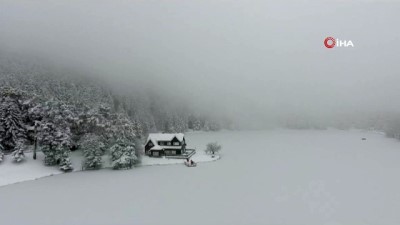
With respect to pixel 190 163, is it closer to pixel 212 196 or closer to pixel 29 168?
pixel 212 196

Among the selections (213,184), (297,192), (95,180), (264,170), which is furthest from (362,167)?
(95,180)

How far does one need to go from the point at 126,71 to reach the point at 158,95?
32.4 meters

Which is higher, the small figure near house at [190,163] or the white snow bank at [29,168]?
the white snow bank at [29,168]

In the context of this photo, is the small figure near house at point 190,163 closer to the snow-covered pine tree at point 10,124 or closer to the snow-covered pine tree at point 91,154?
the snow-covered pine tree at point 91,154

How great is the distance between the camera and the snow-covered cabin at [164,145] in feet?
209

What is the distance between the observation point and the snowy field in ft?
95.0

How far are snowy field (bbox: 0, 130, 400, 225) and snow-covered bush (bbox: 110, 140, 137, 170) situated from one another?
1.90 m

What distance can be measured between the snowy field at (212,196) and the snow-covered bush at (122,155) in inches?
75.0

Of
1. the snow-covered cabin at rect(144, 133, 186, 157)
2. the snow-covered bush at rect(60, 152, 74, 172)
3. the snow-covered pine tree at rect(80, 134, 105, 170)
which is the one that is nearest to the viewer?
the snow-covered bush at rect(60, 152, 74, 172)

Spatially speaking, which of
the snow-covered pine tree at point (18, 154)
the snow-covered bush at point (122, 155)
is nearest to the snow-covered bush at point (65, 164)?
the snow-covered pine tree at point (18, 154)

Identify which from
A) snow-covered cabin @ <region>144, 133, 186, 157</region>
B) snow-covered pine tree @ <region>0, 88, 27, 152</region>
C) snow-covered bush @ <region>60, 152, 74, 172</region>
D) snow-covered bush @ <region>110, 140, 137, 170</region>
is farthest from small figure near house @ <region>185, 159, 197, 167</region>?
snow-covered pine tree @ <region>0, 88, 27, 152</region>

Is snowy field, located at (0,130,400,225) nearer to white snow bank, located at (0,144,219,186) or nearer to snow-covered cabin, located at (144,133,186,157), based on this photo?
white snow bank, located at (0,144,219,186)

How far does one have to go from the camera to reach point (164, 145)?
6625 centimetres

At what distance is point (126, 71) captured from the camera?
194 meters
